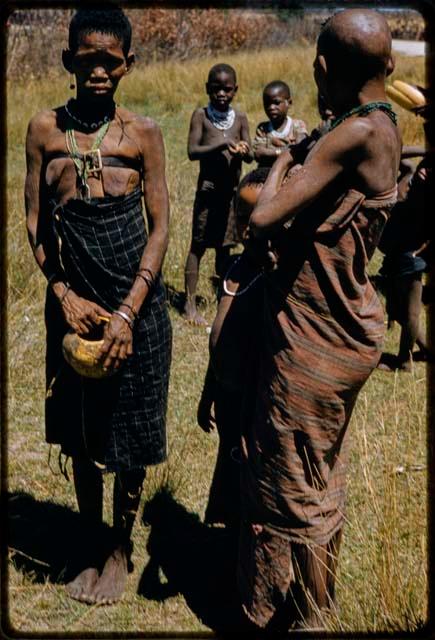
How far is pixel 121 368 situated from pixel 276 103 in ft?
10.8

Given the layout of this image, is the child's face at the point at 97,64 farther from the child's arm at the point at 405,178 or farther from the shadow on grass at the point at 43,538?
the child's arm at the point at 405,178

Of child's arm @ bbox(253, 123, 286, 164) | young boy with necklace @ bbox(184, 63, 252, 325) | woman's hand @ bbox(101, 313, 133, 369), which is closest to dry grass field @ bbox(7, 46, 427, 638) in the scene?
young boy with necklace @ bbox(184, 63, 252, 325)

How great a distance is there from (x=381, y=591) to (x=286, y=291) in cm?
105

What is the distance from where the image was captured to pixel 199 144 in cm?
591

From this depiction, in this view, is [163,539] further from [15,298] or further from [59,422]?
[15,298]

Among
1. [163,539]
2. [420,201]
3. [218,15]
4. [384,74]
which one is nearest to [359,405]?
[420,201]

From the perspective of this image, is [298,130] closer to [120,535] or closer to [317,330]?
[120,535]

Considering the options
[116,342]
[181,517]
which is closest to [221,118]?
[181,517]

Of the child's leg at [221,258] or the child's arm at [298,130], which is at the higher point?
the child's arm at [298,130]

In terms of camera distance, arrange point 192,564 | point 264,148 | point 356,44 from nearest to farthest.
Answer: point 356,44
point 192,564
point 264,148

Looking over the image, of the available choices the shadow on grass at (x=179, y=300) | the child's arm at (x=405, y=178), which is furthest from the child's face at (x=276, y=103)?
Result: the shadow on grass at (x=179, y=300)

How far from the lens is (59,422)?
3068 millimetres

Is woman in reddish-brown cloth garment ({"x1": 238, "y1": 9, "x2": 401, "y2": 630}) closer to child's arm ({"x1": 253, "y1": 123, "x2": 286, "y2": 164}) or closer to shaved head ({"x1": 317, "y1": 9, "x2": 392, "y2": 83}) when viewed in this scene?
shaved head ({"x1": 317, "y1": 9, "x2": 392, "y2": 83})

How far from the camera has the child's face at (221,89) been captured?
575 cm
